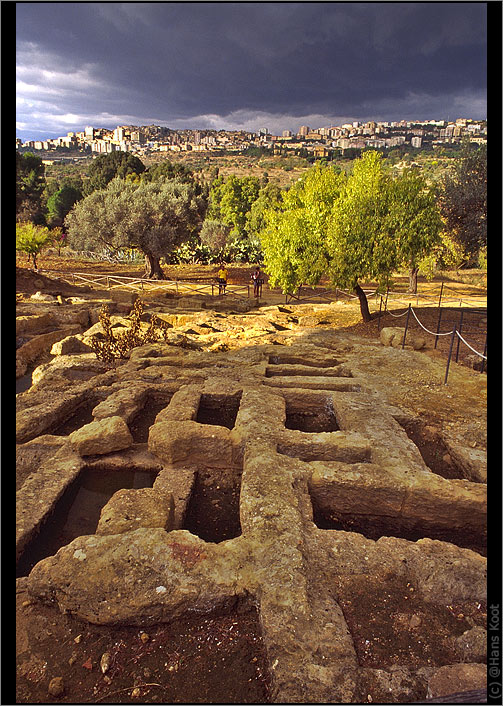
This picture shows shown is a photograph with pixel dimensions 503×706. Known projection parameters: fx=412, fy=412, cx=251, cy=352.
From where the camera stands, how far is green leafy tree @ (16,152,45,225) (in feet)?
132

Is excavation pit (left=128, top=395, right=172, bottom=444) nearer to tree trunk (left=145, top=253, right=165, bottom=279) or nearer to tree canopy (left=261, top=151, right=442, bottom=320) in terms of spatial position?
tree canopy (left=261, top=151, right=442, bottom=320)

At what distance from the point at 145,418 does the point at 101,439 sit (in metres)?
1.98

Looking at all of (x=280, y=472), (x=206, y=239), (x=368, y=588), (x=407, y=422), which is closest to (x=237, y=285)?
(x=206, y=239)

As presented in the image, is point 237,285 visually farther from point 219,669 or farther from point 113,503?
point 219,669

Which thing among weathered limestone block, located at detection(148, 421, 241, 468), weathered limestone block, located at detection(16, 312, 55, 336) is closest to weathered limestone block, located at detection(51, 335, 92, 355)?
weathered limestone block, located at detection(16, 312, 55, 336)

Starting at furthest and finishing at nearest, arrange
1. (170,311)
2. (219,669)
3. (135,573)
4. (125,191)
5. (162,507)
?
(125,191)
(170,311)
(162,507)
(135,573)
(219,669)

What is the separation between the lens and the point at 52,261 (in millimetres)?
30703

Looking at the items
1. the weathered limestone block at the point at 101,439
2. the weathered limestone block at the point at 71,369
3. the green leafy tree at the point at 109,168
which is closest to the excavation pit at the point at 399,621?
the weathered limestone block at the point at 101,439

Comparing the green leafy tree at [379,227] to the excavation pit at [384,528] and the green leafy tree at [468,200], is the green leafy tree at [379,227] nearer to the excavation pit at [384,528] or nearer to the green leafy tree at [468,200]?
the green leafy tree at [468,200]

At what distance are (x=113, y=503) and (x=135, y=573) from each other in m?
1.19

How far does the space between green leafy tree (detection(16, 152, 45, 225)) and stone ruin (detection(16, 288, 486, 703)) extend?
1527 inches

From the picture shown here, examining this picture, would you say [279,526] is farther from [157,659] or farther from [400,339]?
→ [400,339]

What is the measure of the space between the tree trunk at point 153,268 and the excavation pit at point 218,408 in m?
19.4

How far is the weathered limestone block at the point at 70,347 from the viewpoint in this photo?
1191 centimetres
